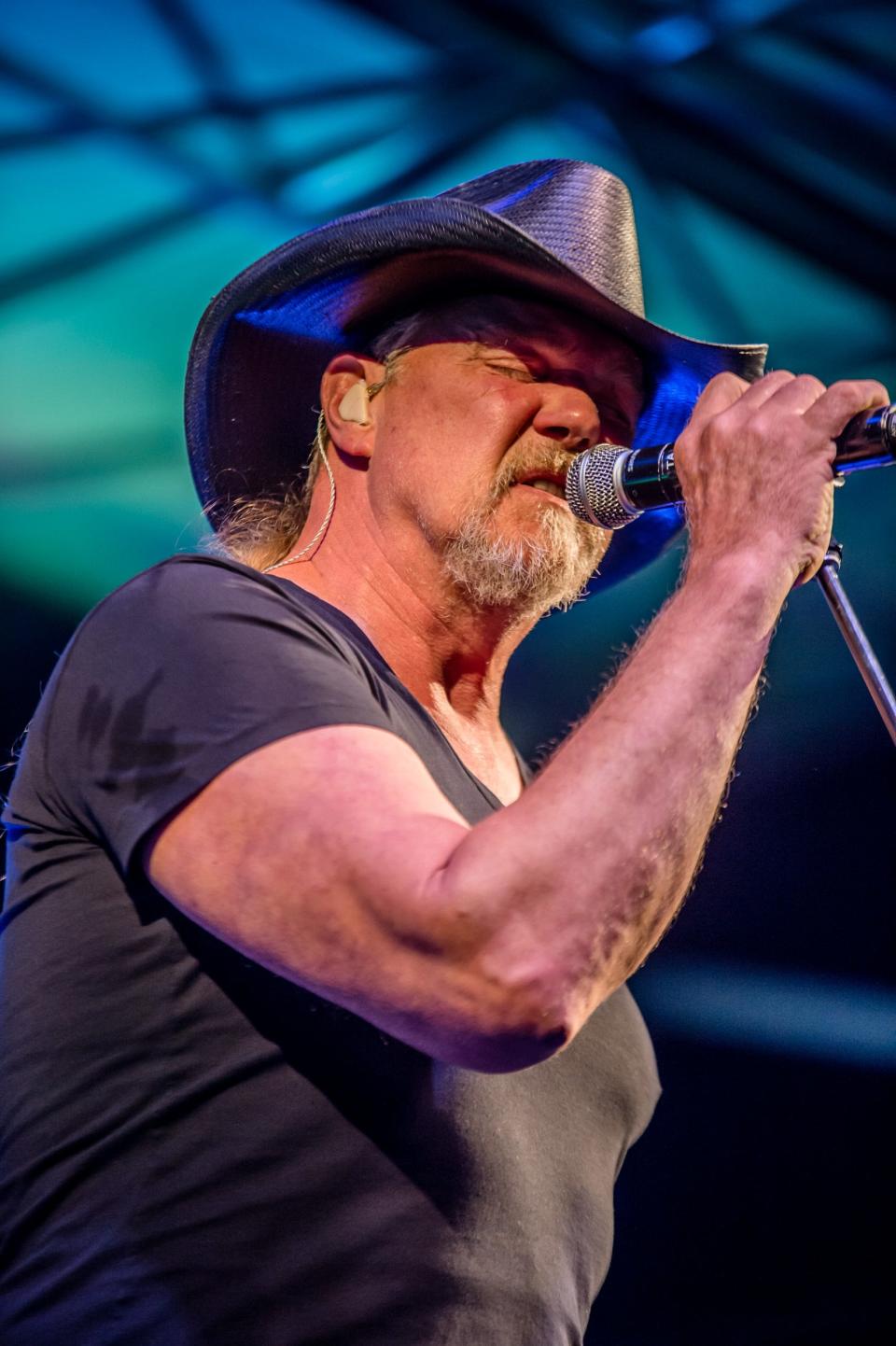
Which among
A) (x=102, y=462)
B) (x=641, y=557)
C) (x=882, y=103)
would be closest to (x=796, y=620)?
(x=641, y=557)

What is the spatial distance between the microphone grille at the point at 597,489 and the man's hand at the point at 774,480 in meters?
0.20

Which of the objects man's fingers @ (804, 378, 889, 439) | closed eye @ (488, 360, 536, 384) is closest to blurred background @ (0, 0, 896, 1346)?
closed eye @ (488, 360, 536, 384)

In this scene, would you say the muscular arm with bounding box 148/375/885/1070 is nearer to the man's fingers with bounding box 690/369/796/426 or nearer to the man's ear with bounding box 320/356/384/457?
the man's fingers with bounding box 690/369/796/426

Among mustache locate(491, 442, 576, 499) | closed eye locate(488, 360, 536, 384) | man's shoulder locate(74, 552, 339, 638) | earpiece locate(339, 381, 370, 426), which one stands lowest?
mustache locate(491, 442, 576, 499)

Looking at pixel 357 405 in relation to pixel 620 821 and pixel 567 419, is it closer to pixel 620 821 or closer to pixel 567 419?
pixel 567 419

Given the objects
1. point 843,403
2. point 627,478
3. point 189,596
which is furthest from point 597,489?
point 189,596

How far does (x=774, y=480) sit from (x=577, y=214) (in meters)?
0.79

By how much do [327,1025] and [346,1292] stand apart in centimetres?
21

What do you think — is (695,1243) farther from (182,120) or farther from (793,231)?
(182,120)

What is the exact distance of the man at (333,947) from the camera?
90 centimetres

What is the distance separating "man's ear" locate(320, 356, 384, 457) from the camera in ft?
5.69

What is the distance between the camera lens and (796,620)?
2.40 metres

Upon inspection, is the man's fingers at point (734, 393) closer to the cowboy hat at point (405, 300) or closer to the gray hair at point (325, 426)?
the cowboy hat at point (405, 300)

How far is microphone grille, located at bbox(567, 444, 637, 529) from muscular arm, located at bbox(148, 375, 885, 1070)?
34 centimetres
